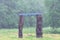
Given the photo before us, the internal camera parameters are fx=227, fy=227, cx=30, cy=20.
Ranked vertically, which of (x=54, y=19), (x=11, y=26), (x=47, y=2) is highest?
(x=47, y=2)

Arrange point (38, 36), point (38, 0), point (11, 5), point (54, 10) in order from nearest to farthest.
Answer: point (38, 36) → point (54, 10) → point (11, 5) → point (38, 0)

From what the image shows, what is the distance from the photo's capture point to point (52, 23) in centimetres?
1800

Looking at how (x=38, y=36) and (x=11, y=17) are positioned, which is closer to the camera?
(x=38, y=36)

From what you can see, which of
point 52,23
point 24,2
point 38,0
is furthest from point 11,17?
point 52,23

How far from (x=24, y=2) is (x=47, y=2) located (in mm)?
11410

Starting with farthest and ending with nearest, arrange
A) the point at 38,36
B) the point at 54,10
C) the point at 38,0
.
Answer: the point at 38,0
the point at 54,10
the point at 38,36

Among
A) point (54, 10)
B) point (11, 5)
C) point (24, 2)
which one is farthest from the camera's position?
point (24, 2)

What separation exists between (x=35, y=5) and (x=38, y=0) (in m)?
2.04

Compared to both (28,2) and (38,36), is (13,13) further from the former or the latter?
(38,36)

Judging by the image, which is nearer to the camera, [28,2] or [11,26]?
[11,26]

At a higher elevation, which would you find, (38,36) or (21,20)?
(21,20)

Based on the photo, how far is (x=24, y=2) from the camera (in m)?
28.9

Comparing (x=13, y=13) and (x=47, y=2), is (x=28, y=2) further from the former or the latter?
(x=47, y=2)

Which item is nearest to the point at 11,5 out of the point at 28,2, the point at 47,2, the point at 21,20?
the point at 28,2
